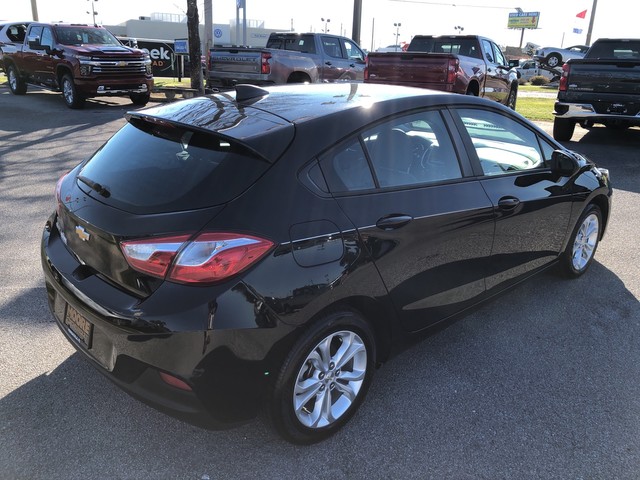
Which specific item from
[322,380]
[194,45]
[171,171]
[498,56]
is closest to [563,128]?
[498,56]

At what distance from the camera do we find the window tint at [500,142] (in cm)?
337

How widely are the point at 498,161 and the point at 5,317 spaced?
347 cm

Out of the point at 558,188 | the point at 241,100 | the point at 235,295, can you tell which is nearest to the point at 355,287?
the point at 235,295

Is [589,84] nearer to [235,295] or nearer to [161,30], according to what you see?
[235,295]

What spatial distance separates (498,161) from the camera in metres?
3.54

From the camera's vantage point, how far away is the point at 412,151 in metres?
3.04

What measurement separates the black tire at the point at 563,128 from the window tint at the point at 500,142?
8405 mm

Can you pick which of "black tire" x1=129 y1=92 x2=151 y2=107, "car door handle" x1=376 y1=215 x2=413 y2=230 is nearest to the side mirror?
"car door handle" x1=376 y1=215 x2=413 y2=230

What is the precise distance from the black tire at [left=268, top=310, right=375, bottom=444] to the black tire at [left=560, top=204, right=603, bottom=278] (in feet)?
7.96

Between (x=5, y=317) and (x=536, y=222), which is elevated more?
(x=536, y=222)

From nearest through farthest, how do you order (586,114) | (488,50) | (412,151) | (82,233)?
(82,233), (412,151), (586,114), (488,50)

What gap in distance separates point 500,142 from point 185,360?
2667 mm

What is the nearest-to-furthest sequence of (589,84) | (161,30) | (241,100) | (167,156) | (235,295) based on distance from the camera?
(235,295)
(167,156)
(241,100)
(589,84)
(161,30)

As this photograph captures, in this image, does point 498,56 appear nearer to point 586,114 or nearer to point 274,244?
point 586,114
